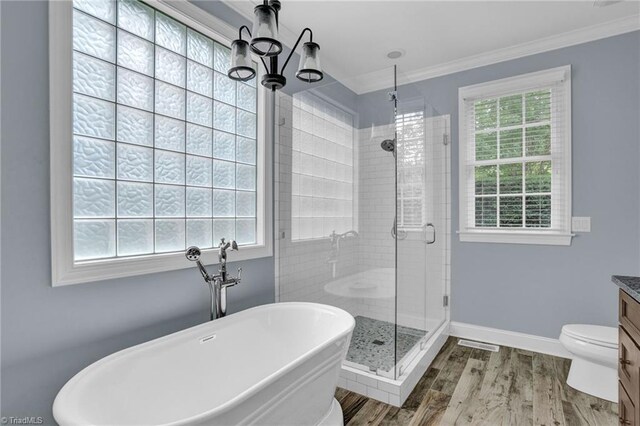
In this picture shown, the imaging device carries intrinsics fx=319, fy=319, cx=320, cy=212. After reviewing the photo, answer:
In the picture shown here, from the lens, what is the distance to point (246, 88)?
7.79 ft

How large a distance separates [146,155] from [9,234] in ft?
2.32

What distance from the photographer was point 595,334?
221 cm

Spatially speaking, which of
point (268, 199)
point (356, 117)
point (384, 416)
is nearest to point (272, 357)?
point (384, 416)

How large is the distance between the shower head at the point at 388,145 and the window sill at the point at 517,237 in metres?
1.30

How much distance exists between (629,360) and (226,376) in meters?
1.89

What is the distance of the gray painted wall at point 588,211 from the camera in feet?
8.04

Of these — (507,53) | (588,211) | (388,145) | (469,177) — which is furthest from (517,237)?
(507,53)

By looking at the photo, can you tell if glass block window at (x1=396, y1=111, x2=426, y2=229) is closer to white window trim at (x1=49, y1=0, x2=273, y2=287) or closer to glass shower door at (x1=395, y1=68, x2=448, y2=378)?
glass shower door at (x1=395, y1=68, x2=448, y2=378)

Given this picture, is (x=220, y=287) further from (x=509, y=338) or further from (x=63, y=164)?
(x=509, y=338)

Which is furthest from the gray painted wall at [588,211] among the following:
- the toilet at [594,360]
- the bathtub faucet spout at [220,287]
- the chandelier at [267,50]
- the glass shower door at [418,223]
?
the bathtub faucet spout at [220,287]

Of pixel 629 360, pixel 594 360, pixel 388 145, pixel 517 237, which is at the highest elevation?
pixel 388 145

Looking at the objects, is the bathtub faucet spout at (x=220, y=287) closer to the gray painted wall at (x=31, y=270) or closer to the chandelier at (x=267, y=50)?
the gray painted wall at (x=31, y=270)

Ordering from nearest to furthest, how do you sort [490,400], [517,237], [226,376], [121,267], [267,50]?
[267,50]
[121,267]
[226,376]
[490,400]
[517,237]

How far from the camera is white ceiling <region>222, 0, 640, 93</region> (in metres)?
2.30
